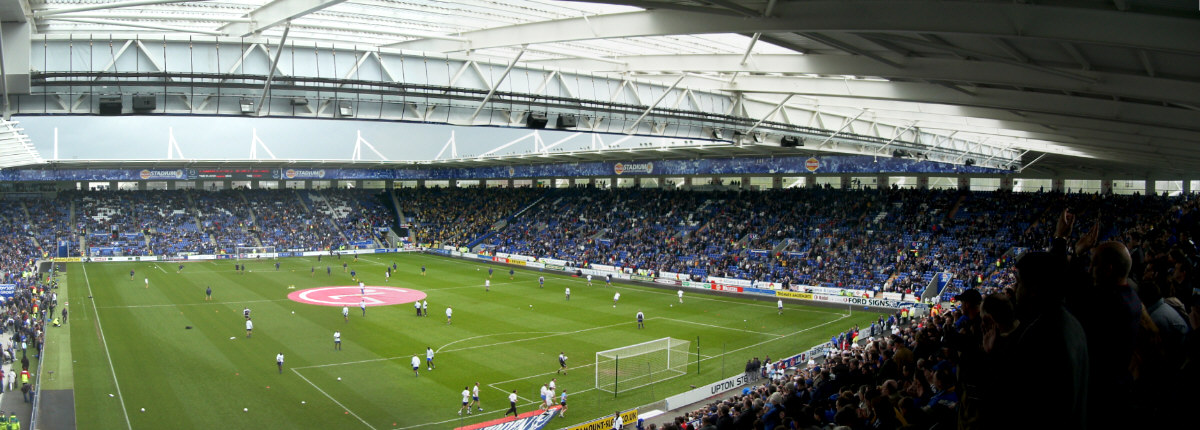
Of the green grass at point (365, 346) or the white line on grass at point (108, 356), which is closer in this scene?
the white line on grass at point (108, 356)

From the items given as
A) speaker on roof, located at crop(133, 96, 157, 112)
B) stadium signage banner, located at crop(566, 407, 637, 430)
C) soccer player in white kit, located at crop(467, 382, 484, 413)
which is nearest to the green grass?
soccer player in white kit, located at crop(467, 382, 484, 413)

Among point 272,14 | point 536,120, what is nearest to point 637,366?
point 536,120

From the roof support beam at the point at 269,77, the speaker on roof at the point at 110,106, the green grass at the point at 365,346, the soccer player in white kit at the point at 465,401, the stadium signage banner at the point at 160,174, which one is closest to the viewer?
the roof support beam at the point at 269,77

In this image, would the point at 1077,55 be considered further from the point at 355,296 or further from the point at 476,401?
the point at 355,296

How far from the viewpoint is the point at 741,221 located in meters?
57.3

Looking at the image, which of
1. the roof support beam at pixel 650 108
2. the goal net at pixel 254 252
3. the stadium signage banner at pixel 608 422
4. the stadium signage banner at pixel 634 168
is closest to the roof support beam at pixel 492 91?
the roof support beam at pixel 650 108

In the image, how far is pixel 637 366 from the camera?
26406 mm

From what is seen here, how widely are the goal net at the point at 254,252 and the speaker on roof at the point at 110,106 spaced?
2134 inches

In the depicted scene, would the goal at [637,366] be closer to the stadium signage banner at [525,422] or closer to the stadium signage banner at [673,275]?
the stadium signage banner at [525,422]

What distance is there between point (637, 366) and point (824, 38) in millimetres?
16052

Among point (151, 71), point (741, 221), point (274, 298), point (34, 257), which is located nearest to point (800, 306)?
point (741, 221)

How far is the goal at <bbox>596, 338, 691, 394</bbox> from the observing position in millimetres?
25375

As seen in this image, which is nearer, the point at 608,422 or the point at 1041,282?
the point at 1041,282

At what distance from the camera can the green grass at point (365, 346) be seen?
73.1 feet
